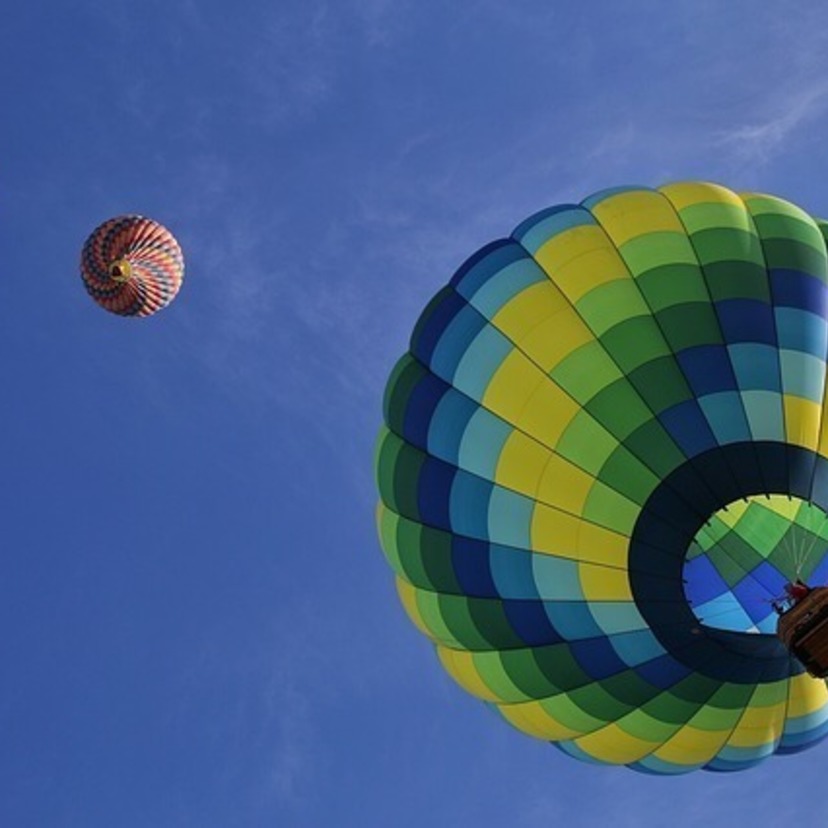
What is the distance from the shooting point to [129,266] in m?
17.5

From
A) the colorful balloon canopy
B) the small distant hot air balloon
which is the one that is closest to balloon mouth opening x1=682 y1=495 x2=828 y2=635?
the colorful balloon canopy

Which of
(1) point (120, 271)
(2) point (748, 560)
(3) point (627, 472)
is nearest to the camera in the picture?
(3) point (627, 472)

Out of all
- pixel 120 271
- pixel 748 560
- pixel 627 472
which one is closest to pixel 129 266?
pixel 120 271

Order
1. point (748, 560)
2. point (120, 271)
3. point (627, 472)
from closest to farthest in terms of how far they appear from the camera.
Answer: point (627, 472) → point (748, 560) → point (120, 271)

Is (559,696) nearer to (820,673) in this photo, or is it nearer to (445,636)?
(445,636)

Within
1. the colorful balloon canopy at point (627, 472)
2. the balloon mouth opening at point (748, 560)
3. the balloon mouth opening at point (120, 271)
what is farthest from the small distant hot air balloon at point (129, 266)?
the balloon mouth opening at point (748, 560)

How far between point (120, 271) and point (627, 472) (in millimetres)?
9110

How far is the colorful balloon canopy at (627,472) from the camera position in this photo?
11.0 metres

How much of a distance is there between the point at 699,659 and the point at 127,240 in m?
10.4

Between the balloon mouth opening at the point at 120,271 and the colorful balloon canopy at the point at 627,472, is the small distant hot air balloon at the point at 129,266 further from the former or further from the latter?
the colorful balloon canopy at the point at 627,472

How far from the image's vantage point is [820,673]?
10.3 m

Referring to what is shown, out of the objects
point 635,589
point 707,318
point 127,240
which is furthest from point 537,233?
point 127,240

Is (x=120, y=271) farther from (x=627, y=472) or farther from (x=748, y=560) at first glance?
(x=748, y=560)

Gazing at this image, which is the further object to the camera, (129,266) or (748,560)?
(129,266)
